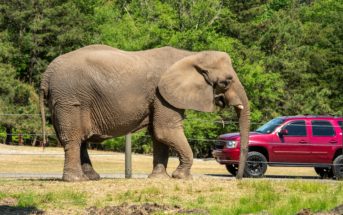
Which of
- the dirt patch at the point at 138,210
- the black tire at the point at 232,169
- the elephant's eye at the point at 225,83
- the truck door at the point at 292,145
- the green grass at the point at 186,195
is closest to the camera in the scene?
the dirt patch at the point at 138,210

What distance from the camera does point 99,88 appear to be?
57.4 ft

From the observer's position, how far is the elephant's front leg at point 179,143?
17719mm

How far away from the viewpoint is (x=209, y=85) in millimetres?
18297

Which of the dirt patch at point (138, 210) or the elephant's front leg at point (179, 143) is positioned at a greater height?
the elephant's front leg at point (179, 143)

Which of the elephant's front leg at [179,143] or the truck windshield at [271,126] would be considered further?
the truck windshield at [271,126]

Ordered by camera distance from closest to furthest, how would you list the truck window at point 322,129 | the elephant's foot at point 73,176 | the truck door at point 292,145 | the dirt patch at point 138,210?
the dirt patch at point 138,210
the elephant's foot at point 73,176
the truck door at point 292,145
the truck window at point 322,129

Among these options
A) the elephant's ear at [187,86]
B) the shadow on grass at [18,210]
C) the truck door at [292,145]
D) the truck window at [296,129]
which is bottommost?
the shadow on grass at [18,210]

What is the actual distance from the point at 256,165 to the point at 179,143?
794 cm

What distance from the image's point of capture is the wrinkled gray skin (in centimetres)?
1741

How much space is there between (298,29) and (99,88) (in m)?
45.0

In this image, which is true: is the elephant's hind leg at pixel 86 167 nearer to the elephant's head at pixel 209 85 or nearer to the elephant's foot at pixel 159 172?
the elephant's foot at pixel 159 172

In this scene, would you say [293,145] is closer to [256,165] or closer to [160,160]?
[256,165]

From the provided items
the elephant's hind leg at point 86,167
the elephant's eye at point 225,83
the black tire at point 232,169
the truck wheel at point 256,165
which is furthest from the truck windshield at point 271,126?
the elephant's hind leg at point 86,167

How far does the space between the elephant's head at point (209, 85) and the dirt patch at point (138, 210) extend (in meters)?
5.12
